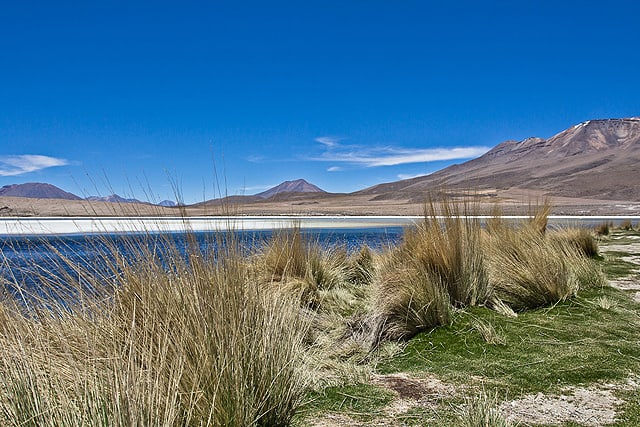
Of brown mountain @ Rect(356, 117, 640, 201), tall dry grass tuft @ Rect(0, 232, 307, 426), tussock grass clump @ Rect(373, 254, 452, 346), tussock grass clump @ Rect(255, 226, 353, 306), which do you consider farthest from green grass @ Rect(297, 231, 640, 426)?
tussock grass clump @ Rect(255, 226, 353, 306)

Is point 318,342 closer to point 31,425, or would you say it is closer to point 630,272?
point 31,425

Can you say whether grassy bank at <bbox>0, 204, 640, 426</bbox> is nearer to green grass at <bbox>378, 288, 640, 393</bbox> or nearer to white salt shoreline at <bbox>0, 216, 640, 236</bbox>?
green grass at <bbox>378, 288, 640, 393</bbox>

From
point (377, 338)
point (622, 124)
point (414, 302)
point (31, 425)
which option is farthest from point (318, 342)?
→ point (622, 124)

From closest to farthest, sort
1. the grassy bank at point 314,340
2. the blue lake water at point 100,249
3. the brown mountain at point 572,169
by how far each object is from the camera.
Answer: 1. the grassy bank at point 314,340
2. the blue lake water at point 100,249
3. the brown mountain at point 572,169

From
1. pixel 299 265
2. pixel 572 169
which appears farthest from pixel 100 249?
pixel 572 169

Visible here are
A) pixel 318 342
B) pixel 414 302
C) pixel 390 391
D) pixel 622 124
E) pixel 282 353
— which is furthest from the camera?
pixel 622 124

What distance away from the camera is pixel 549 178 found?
102m

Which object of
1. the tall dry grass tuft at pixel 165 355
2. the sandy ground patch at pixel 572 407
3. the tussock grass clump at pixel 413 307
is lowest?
the sandy ground patch at pixel 572 407

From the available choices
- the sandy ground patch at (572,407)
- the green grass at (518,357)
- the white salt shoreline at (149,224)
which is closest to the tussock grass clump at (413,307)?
the green grass at (518,357)

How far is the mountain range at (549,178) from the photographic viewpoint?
77181 mm

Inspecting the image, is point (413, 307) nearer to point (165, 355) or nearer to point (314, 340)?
point (314, 340)

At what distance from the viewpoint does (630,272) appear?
6352mm

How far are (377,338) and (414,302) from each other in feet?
1.48

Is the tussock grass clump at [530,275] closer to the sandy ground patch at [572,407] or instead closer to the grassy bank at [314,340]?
the grassy bank at [314,340]
